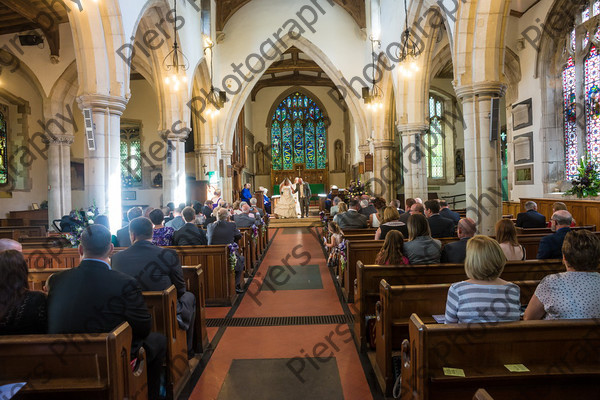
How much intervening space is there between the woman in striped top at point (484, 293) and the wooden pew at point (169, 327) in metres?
1.90

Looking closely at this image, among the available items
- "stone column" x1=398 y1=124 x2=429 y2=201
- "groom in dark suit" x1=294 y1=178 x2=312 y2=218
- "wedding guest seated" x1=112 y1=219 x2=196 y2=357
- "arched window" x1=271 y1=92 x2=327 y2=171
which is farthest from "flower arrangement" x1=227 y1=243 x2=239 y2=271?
"arched window" x1=271 y1=92 x2=327 y2=171

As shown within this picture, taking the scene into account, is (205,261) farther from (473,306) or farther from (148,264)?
(473,306)

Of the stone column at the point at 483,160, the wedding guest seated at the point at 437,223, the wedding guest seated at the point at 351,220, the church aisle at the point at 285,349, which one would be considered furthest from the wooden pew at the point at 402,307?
the wedding guest seated at the point at 351,220

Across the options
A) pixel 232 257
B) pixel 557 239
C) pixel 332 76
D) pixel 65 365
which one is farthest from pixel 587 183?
pixel 332 76

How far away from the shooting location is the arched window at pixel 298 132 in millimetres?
27203

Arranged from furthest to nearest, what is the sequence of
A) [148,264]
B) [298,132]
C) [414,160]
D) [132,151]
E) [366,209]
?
[298,132] → [132,151] → [414,160] → [366,209] → [148,264]

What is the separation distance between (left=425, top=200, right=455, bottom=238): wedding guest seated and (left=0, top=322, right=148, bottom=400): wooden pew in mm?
4443

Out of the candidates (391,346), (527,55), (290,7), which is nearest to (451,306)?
(391,346)

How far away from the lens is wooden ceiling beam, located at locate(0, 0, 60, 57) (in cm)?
916

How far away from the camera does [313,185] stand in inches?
1035

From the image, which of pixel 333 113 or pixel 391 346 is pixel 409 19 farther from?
pixel 333 113

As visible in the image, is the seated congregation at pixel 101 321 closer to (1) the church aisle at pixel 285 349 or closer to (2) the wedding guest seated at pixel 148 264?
(2) the wedding guest seated at pixel 148 264

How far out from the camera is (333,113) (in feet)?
88.5

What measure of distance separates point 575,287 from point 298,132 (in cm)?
2564
